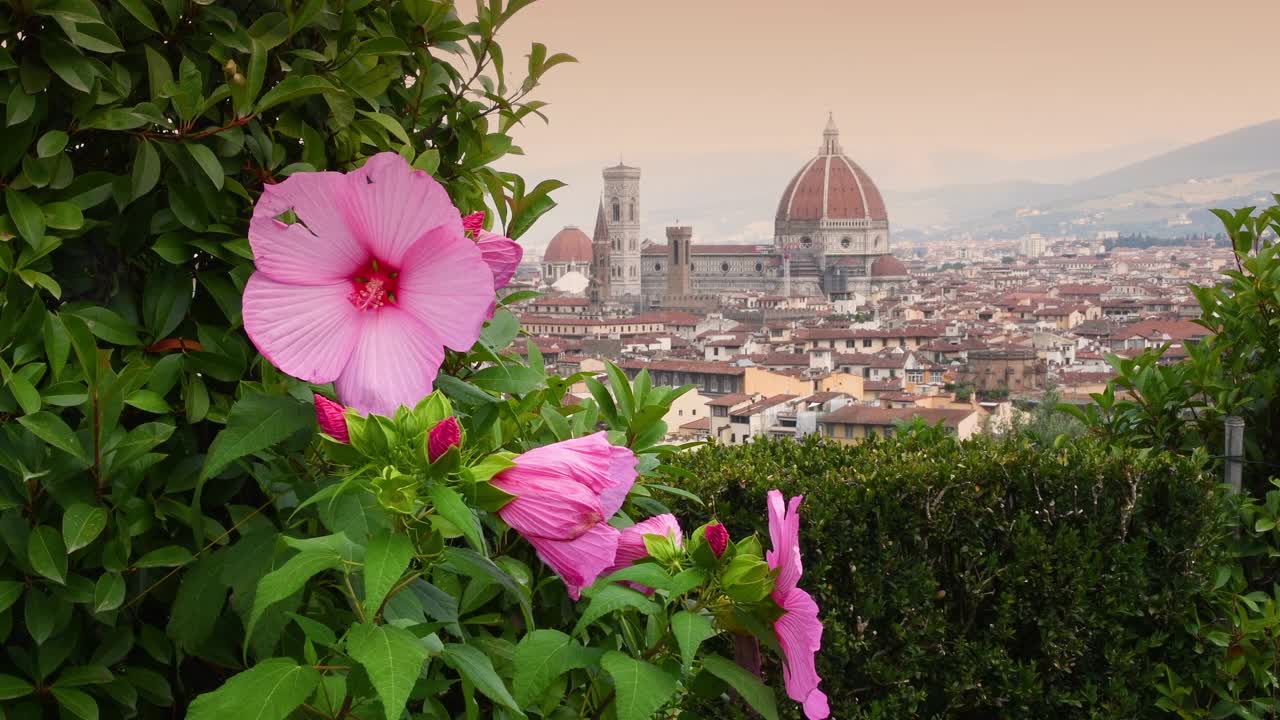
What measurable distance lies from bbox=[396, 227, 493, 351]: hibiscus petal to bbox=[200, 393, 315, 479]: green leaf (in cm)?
7

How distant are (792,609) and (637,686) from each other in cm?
7

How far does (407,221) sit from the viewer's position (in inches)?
16.6

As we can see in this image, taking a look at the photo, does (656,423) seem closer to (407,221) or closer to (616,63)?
(407,221)

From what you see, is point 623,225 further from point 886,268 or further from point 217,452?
point 217,452

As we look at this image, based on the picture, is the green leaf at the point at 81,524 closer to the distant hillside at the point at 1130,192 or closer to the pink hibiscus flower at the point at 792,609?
the pink hibiscus flower at the point at 792,609

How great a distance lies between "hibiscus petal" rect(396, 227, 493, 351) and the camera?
16.5 inches

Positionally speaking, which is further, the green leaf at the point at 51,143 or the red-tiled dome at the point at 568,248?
the red-tiled dome at the point at 568,248

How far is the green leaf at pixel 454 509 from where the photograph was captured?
0.36 metres

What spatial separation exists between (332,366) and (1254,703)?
1601 millimetres

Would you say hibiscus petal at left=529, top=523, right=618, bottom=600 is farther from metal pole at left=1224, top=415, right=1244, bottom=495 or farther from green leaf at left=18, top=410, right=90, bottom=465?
metal pole at left=1224, top=415, right=1244, bottom=495

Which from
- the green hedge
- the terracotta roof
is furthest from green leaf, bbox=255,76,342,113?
the terracotta roof

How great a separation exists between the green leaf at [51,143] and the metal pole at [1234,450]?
1569 millimetres

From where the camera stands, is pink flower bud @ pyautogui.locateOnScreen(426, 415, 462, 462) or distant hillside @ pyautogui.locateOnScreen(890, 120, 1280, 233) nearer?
pink flower bud @ pyautogui.locateOnScreen(426, 415, 462, 462)

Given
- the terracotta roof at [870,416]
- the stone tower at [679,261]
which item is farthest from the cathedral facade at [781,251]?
the terracotta roof at [870,416]
